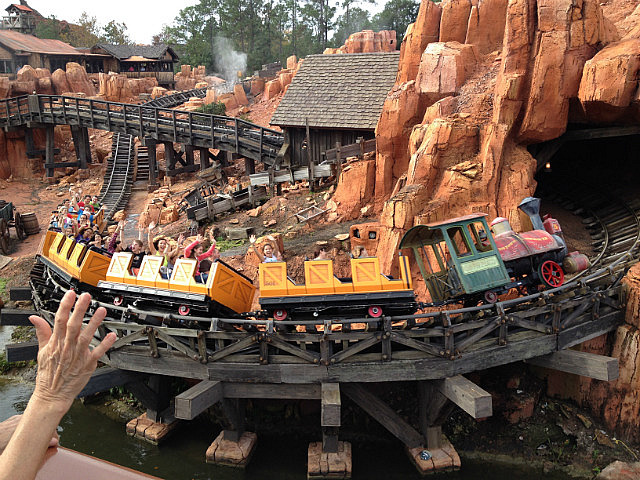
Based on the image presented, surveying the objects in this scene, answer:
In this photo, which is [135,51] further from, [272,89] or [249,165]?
[249,165]

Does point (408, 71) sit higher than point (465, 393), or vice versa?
point (408, 71)

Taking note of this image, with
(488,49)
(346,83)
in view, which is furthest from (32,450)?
(346,83)

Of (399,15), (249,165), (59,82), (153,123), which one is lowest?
(249,165)

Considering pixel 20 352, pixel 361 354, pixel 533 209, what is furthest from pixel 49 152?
pixel 533 209

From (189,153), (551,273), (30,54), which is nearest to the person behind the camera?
(551,273)

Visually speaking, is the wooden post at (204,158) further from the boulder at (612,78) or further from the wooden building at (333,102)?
the boulder at (612,78)

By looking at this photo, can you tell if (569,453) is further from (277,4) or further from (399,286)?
(277,4)

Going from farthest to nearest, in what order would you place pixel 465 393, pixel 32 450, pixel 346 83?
pixel 346 83
pixel 465 393
pixel 32 450

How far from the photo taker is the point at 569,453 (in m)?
10.2

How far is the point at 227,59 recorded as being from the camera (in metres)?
59.0

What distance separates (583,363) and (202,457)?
7321 millimetres

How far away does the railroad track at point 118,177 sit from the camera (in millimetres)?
27672

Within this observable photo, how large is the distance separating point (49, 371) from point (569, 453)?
10.4 m

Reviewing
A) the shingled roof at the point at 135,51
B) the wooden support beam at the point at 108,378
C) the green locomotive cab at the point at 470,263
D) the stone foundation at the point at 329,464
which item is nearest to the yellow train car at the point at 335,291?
the green locomotive cab at the point at 470,263
